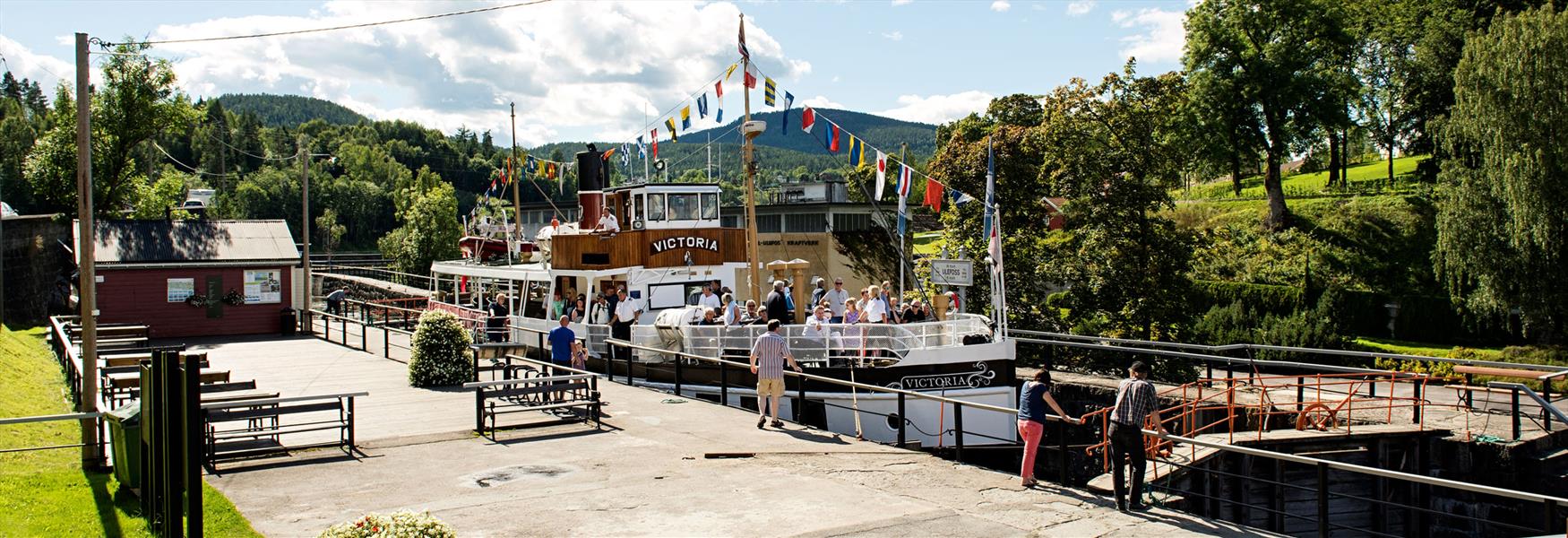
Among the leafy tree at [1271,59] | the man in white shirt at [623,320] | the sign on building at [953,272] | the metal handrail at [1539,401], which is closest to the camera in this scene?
the metal handrail at [1539,401]

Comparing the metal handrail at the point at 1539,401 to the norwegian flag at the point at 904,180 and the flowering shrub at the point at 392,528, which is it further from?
the flowering shrub at the point at 392,528

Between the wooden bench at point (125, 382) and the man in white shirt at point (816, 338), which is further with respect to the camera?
the man in white shirt at point (816, 338)

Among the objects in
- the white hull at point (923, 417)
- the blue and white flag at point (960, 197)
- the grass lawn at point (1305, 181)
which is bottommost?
the white hull at point (923, 417)

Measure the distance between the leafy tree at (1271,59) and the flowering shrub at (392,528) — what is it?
44.0m

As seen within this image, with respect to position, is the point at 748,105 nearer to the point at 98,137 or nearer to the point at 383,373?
the point at 383,373

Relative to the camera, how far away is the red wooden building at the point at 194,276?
89.0 feet

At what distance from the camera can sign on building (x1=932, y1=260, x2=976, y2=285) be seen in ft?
55.4

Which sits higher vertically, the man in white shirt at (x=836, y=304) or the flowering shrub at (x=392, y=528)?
the man in white shirt at (x=836, y=304)

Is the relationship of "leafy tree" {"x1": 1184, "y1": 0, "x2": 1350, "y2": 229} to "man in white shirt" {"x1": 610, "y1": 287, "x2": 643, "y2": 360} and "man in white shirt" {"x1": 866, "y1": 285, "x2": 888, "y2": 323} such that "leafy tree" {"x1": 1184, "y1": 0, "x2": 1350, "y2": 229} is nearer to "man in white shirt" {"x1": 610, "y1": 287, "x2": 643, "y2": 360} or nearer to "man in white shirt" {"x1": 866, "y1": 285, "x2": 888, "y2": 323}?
"man in white shirt" {"x1": 866, "y1": 285, "x2": 888, "y2": 323}

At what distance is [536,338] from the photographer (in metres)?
23.6

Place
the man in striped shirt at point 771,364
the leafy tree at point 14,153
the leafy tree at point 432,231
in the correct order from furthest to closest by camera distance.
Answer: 1. the leafy tree at point 14,153
2. the leafy tree at point 432,231
3. the man in striped shirt at point 771,364

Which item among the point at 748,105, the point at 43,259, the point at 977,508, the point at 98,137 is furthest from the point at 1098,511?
the point at 98,137

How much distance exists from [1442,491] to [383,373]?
18194mm

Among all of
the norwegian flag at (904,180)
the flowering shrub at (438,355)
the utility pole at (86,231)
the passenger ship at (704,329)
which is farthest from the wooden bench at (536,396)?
the norwegian flag at (904,180)
